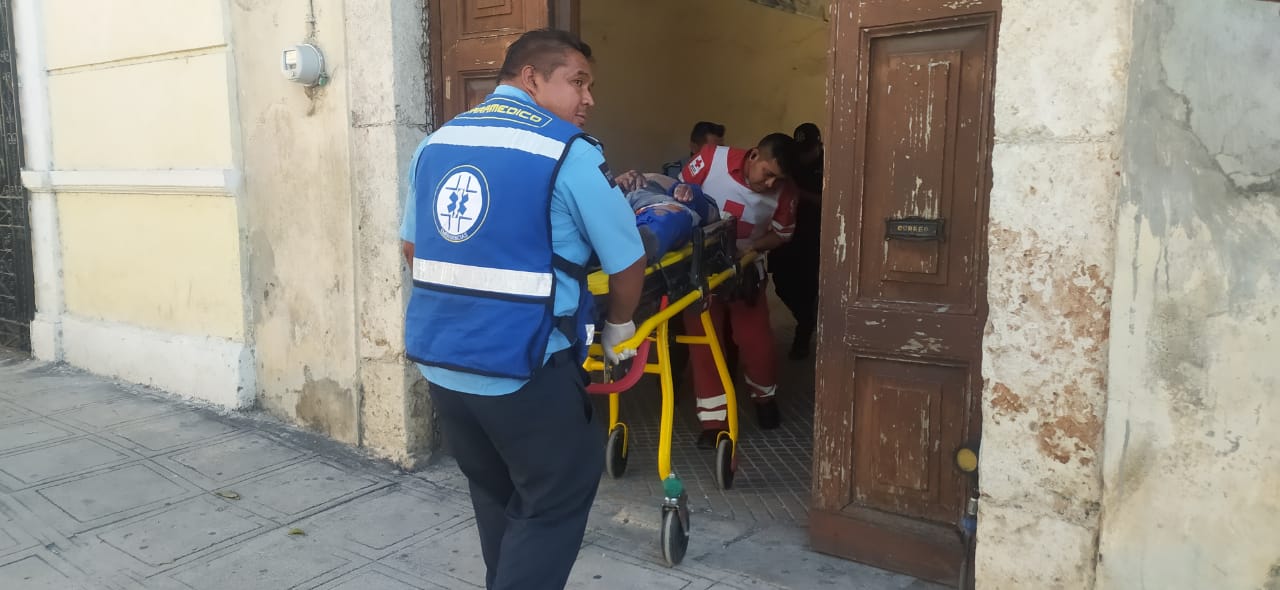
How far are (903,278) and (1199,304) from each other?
898mm

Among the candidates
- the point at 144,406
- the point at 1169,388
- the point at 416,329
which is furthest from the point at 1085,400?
the point at 144,406

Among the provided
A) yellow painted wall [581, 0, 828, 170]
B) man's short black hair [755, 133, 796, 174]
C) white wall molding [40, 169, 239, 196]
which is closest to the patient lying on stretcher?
man's short black hair [755, 133, 796, 174]

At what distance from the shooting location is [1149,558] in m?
2.55

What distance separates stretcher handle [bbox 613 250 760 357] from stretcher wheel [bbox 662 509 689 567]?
0.60 m

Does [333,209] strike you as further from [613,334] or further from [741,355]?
[613,334]

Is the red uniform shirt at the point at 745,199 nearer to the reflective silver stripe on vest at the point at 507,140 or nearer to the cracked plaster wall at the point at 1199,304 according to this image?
the cracked plaster wall at the point at 1199,304

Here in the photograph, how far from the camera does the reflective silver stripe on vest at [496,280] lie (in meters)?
2.23

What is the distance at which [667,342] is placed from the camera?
3719mm

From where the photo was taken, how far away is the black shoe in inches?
198

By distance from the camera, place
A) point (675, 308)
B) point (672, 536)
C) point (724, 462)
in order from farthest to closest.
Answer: point (724, 462) → point (675, 308) → point (672, 536)

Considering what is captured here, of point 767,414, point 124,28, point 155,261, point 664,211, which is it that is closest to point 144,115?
point 124,28

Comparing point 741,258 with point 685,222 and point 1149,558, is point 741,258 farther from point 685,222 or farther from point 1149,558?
point 1149,558

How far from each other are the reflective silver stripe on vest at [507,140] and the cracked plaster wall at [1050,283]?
138cm

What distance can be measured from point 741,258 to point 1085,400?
192cm
